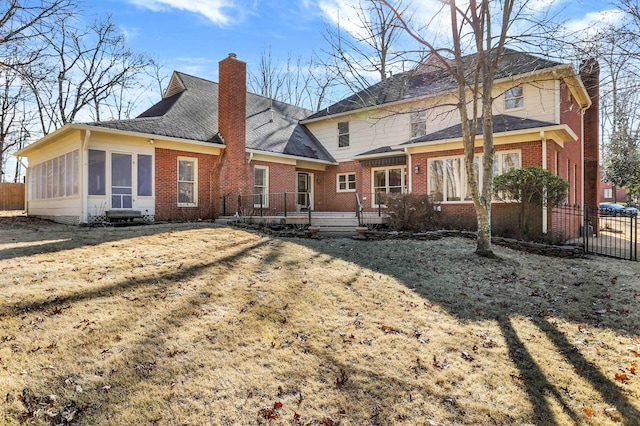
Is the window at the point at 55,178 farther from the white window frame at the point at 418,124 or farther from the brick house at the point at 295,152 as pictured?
the white window frame at the point at 418,124

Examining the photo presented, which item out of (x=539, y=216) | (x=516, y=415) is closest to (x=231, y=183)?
(x=539, y=216)

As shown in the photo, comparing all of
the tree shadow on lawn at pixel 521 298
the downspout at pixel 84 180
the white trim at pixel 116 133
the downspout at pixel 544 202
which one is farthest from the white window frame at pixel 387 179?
the downspout at pixel 84 180

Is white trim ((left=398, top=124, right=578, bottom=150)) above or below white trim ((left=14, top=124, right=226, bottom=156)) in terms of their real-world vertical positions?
below

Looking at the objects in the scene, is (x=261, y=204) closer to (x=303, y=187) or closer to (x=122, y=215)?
(x=122, y=215)

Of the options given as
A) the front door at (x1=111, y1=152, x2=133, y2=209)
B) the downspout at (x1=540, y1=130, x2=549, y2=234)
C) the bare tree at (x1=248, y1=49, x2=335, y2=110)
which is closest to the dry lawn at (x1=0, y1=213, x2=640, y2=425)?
the downspout at (x1=540, y1=130, x2=549, y2=234)

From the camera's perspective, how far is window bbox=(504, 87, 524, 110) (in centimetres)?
1423

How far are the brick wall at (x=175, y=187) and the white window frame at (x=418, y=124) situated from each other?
8.69 m

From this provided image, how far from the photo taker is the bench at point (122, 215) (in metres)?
12.5

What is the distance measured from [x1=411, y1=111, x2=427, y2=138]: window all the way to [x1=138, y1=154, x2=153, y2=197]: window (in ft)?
35.8

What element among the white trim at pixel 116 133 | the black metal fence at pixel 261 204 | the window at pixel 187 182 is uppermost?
the white trim at pixel 116 133

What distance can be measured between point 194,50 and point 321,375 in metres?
21.5

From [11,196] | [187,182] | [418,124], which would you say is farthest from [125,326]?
[11,196]

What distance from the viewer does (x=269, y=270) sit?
276 inches

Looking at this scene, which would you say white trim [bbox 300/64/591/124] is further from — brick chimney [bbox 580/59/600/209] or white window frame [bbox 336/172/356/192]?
white window frame [bbox 336/172/356/192]
